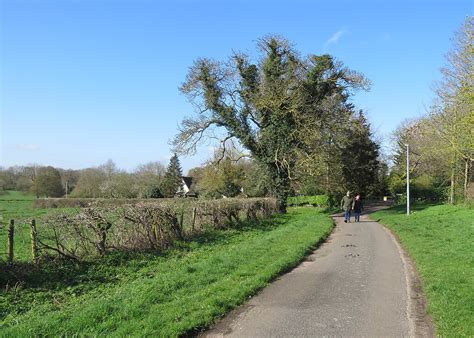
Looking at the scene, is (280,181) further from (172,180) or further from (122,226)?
(172,180)

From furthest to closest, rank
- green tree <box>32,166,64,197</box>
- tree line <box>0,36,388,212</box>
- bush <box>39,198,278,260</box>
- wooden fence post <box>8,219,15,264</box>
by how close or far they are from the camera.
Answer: green tree <box>32,166,64,197</box> < tree line <box>0,36,388,212</box> < bush <box>39,198,278,260</box> < wooden fence post <box>8,219,15,264</box>

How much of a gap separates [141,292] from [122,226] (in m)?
5.24

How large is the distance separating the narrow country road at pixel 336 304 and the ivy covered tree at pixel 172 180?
57159 millimetres

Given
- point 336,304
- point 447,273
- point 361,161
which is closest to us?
point 336,304

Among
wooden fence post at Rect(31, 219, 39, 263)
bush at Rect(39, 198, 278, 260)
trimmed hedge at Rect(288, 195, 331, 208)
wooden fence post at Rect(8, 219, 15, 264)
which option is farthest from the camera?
trimmed hedge at Rect(288, 195, 331, 208)

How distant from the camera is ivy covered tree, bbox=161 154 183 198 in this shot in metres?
72.4

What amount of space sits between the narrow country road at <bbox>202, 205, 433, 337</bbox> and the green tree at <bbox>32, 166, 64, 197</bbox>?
227 feet

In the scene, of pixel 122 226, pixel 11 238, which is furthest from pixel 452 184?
pixel 11 238

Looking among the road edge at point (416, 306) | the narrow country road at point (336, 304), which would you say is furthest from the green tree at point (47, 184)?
the road edge at point (416, 306)

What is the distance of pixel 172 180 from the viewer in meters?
79.2

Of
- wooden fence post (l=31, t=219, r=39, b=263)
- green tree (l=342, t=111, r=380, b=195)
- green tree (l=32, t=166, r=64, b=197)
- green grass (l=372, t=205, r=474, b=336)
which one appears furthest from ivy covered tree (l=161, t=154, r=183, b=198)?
wooden fence post (l=31, t=219, r=39, b=263)

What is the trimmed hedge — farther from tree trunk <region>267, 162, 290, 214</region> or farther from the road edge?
the road edge

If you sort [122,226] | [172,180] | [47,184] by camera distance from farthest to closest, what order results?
[172,180] < [47,184] < [122,226]

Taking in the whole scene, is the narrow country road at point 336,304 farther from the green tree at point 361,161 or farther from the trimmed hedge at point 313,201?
the trimmed hedge at point 313,201
